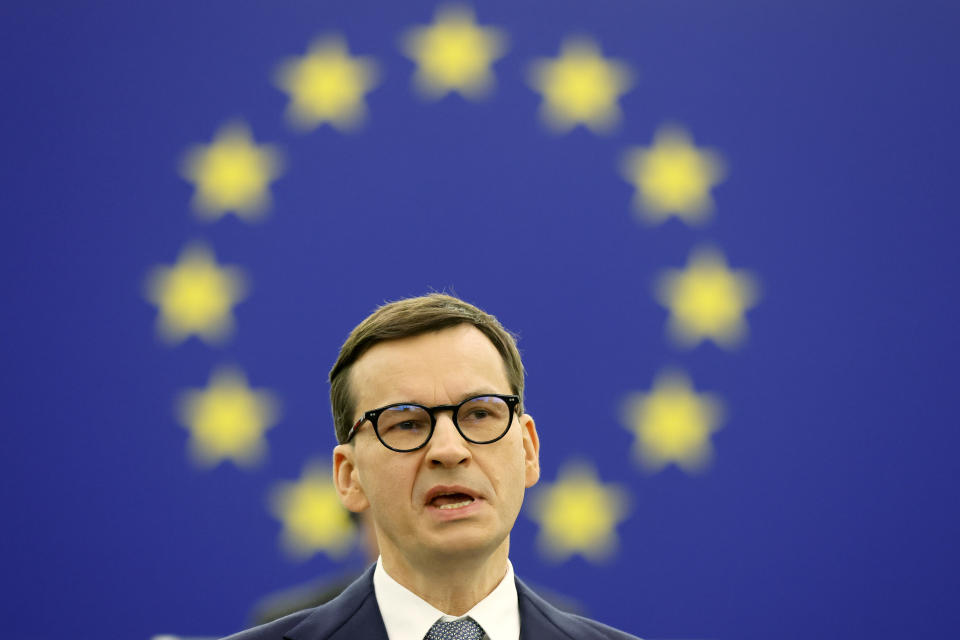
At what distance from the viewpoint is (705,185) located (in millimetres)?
3633

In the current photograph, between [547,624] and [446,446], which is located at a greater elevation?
[446,446]

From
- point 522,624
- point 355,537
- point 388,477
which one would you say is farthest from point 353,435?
point 355,537

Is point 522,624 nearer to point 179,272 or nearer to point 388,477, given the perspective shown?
point 388,477

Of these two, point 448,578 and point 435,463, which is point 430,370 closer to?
point 435,463

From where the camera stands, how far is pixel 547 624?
1473mm

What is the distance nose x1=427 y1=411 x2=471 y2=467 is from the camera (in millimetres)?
1347

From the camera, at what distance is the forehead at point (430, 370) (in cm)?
141

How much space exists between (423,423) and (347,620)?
295mm

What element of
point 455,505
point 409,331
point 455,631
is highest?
point 409,331

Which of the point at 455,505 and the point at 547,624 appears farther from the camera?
the point at 547,624

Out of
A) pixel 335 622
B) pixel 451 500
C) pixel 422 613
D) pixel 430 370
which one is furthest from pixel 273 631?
pixel 430 370

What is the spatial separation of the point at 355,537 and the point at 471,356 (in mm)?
1985

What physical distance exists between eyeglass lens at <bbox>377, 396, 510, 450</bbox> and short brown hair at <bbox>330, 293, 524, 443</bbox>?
0.26 feet

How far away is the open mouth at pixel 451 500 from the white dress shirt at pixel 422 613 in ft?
0.46
